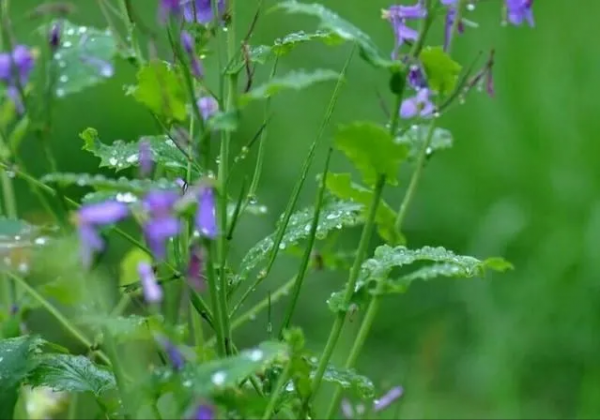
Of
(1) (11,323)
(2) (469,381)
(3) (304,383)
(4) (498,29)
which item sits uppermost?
(3) (304,383)

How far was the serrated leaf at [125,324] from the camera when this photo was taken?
895 millimetres

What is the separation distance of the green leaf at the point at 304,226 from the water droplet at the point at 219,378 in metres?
0.27

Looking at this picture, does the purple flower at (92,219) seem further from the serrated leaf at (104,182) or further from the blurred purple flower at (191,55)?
the blurred purple flower at (191,55)

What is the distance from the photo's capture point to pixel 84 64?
0.99 m

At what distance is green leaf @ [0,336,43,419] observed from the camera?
3.62 feet

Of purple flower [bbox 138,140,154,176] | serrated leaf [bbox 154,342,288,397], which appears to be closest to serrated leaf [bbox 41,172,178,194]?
purple flower [bbox 138,140,154,176]

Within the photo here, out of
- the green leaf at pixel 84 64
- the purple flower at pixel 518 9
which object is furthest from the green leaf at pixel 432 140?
the green leaf at pixel 84 64

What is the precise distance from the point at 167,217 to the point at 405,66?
297mm

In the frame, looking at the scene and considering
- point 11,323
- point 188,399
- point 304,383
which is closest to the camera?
point 188,399

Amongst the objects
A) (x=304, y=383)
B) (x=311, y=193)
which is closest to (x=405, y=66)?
(x=304, y=383)

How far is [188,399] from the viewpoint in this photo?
0.91m

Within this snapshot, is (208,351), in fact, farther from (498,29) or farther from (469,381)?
(498,29)

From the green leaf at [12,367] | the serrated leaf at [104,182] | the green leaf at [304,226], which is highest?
the serrated leaf at [104,182]

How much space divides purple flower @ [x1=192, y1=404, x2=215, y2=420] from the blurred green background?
3.71 ft
